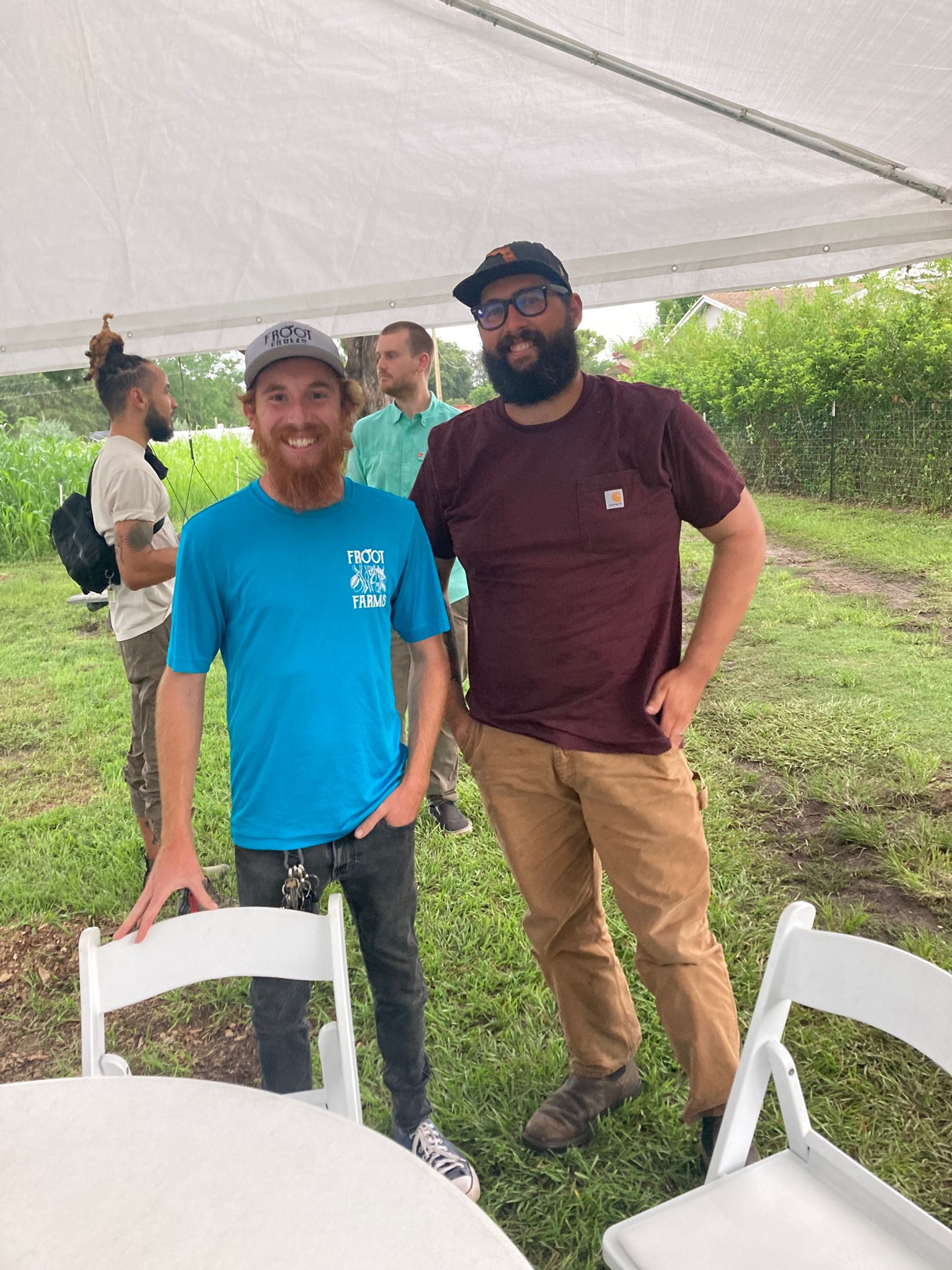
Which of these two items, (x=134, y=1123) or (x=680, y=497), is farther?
(x=680, y=497)

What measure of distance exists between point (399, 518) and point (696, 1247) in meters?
1.46

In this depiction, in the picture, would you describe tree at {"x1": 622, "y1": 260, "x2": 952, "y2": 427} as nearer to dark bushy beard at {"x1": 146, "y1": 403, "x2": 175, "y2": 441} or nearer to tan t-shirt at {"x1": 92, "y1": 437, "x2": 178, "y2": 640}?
dark bushy beard at {"x1": 146, "y1": 403, "x2": 175, "y2": 441}

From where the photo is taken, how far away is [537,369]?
2.07 meters

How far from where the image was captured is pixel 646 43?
210cm

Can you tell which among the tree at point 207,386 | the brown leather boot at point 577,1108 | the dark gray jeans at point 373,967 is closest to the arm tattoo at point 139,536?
the dark gray jeans at point 373,967

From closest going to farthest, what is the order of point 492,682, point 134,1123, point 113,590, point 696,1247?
point 134,1123 < point 696,1247 < point 492,682 < point 113,590

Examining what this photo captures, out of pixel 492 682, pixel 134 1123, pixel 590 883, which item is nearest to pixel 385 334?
pixel 492 682

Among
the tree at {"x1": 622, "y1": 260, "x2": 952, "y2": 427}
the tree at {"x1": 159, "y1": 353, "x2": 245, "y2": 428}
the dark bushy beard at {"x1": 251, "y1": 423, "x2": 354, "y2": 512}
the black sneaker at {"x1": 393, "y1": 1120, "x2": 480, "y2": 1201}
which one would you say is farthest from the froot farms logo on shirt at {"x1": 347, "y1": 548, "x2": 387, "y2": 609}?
the tree at {"x1": 622, "y1": 260, "x2": 952, "y2": 427}

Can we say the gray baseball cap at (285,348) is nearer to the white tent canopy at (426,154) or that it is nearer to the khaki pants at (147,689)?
the white tent canopy at (426,154)

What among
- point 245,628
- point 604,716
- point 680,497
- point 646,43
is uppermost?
point 646,43

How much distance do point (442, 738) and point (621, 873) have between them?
2.03 meters

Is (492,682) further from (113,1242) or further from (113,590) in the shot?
(113,590)

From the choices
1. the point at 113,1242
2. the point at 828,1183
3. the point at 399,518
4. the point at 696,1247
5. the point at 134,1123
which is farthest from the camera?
the point at 399,518

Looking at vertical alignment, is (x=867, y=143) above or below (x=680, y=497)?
above
